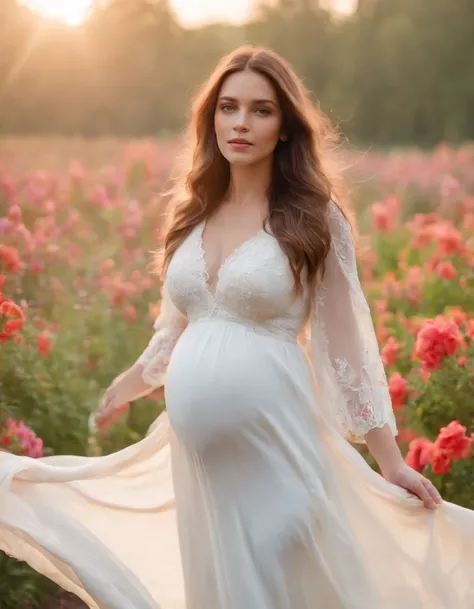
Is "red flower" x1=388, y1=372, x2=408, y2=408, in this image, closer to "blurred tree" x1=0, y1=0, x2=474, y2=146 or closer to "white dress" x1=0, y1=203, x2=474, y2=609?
"white dress" x1=0, y1=203, x2=474, y2=609

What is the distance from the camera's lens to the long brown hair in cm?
252

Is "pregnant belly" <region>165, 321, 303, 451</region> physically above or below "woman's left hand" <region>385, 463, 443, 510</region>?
above

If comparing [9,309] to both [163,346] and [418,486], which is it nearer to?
[163,346]

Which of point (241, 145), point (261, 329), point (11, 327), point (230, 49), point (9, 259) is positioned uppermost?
point (230, 49)

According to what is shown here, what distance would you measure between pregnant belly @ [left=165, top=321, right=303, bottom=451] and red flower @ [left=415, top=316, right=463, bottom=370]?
4.09ft

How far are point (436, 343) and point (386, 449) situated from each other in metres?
1.16

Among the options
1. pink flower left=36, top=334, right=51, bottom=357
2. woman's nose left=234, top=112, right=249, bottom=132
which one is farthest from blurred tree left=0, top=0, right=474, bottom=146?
woman's nose left=234, top=112, right=249, bottom=132

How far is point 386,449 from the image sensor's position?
253 centimetres

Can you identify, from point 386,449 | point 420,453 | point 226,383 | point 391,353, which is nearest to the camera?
point 226,383

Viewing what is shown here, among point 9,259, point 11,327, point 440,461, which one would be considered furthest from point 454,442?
point 9,259

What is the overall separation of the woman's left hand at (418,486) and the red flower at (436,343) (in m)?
1.14

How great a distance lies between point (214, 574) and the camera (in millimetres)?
2514

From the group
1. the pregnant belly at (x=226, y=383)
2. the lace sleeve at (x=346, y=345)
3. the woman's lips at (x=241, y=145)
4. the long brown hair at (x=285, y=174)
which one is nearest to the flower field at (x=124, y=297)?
the long brown hair at (x=285, y=174)

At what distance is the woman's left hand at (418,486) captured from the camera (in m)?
2.50
